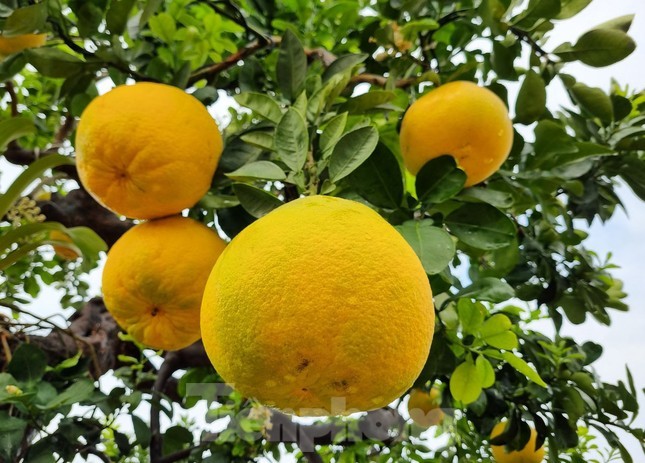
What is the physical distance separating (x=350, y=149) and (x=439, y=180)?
0.57 feet

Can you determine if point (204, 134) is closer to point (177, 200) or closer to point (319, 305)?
point (177, 200)

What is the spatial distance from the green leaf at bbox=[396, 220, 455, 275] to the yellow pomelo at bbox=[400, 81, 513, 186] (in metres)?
0.20

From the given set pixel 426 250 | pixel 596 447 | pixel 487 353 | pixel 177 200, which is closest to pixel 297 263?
pixel 426 250

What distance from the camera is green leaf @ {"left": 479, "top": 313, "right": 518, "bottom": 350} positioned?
889 millimetres

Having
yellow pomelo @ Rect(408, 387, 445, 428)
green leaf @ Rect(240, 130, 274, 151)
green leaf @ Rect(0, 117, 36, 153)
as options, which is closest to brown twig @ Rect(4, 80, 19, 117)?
green leaf @ Rect(0, 117, 36, 153)

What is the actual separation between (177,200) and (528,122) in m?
0.70

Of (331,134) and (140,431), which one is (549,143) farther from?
(140,431)

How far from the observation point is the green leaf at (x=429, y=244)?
0.67 m

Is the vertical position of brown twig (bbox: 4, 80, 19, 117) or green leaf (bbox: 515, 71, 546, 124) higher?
green leaf (bbox: 515, 71, 546, 124)

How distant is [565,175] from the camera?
119cm

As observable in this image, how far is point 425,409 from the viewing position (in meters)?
1.83

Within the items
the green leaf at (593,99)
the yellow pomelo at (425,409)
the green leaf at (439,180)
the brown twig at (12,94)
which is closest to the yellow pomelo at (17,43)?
the brown twig at (12,94)

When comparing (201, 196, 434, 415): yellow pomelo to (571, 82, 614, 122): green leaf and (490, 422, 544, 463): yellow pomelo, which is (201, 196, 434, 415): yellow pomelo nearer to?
(571, 82, 614, 122): green leaf

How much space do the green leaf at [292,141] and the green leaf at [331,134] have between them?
4 centimetres
